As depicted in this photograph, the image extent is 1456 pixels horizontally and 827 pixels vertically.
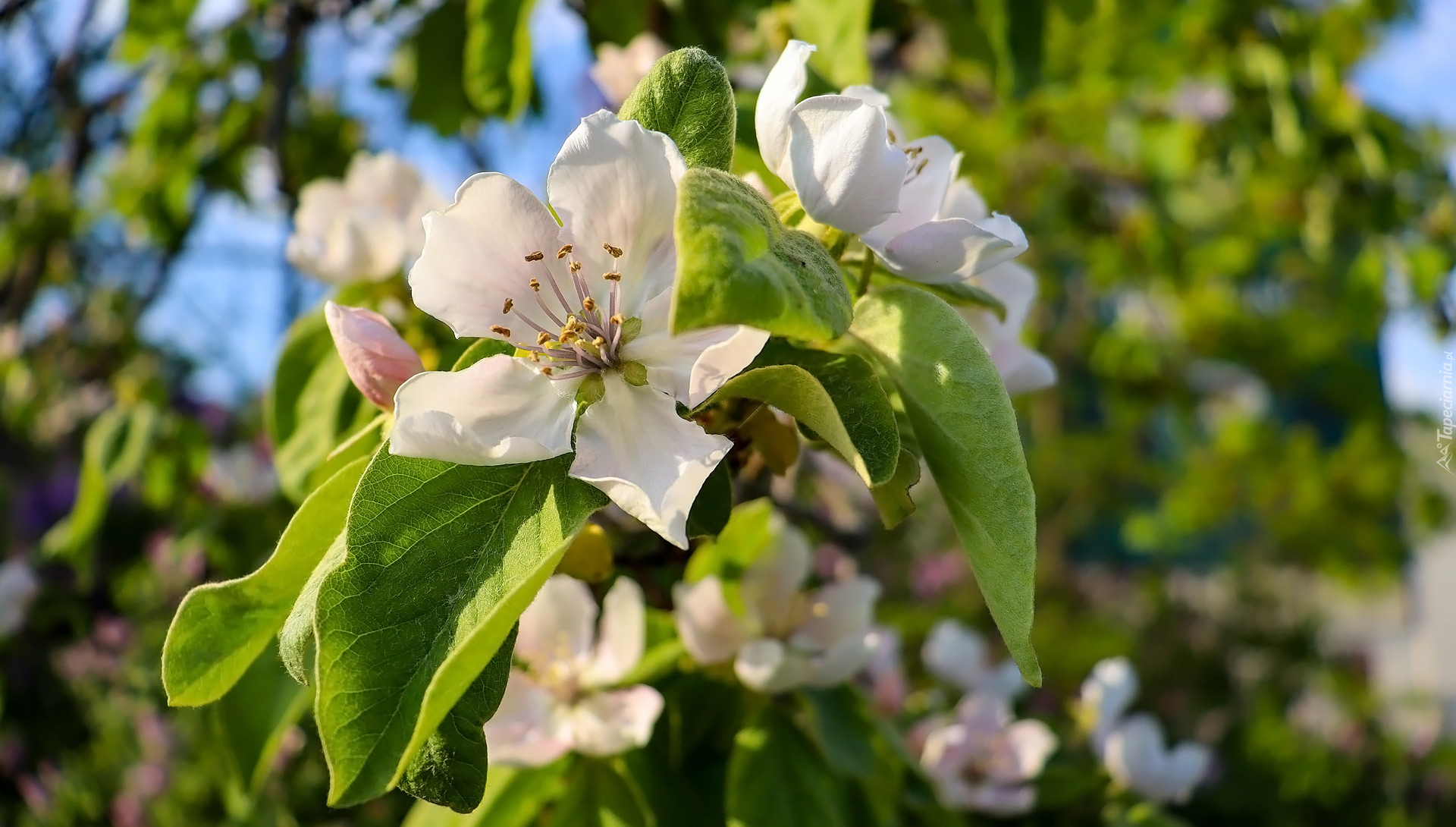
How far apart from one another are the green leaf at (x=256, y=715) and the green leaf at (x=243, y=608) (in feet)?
0.93

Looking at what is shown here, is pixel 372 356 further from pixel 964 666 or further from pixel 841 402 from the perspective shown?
pixel 964 666

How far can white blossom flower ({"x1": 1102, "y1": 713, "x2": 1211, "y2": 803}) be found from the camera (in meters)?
1.20

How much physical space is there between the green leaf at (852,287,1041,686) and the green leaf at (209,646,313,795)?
0.59 meters

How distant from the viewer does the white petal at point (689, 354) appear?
1.74 feet

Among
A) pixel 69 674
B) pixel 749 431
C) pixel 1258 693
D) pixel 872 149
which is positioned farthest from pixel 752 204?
pixel 1258 693

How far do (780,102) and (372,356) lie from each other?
29cm

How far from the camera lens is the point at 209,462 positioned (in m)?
2.48

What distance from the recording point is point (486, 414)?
21.8 inches

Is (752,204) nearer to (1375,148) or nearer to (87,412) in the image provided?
(1375,148)

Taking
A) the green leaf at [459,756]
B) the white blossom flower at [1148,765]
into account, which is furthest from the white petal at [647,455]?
the white blossom flower at [1148,765]

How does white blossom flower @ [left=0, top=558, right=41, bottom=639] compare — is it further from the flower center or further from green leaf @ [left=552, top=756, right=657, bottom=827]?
the flower center

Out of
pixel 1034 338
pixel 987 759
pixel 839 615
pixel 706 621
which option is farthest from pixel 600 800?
pixel 1034 338

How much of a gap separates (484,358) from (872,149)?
0.76 ft

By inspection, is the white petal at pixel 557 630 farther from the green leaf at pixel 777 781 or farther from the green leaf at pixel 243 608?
the green leaf at pixel 243 608
